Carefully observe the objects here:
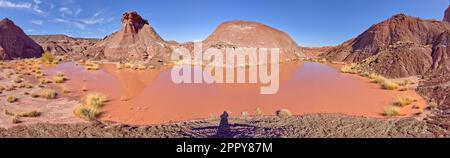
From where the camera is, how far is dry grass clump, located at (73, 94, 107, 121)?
734cm

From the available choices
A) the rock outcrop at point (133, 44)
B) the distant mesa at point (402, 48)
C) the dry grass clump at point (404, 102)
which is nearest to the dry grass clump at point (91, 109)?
the dry grass clump at point (404, 102)

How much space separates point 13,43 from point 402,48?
4763 centimetres

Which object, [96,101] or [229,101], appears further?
[229,101]

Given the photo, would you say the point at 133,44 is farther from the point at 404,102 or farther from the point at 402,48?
the point at 404,102

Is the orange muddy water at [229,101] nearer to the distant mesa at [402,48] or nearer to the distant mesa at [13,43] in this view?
the distant mesa at [402,48]

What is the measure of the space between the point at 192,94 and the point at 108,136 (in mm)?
6101

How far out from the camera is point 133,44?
35562 millimetres

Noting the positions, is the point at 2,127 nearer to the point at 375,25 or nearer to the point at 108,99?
the point at 108,99

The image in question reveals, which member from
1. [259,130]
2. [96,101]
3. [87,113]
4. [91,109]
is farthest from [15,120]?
[259,130]

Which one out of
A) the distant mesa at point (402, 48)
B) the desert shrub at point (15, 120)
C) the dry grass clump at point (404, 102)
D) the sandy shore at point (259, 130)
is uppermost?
the distant mesa at point (402, 48)

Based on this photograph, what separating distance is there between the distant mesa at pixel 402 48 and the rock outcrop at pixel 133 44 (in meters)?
21.2

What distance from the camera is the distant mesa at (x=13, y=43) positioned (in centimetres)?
3937
